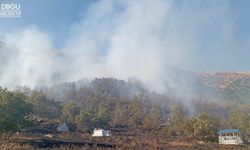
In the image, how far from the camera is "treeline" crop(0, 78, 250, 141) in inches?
1609

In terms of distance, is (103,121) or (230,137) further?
(103,121)

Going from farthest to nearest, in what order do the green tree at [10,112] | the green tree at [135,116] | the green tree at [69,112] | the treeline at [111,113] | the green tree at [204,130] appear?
the green tree at [135,116] < the green tree at [69,112] < the green tree at [204,130] < the treeline at [111,113] < the green tree at [10,112]

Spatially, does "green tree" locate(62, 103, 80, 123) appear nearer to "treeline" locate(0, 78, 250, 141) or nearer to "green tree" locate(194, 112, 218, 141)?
"treeline" locate(0, 78, 250, 141)

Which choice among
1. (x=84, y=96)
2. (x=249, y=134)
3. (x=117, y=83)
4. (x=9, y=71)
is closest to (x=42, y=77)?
(x=9, y=71)

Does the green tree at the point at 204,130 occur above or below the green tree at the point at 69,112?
below

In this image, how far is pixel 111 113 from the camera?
112812 millimetres

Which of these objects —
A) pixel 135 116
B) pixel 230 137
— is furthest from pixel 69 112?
pixel 230 137

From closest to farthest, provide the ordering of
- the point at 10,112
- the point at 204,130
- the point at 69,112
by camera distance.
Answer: the point at 10,112 → the point at 204,130 → the point at 69,112

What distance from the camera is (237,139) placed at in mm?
65500

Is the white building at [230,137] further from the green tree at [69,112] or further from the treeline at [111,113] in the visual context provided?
the green tree at [69,112]

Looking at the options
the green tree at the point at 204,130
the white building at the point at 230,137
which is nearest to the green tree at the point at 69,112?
the green tree at the point at 204,130

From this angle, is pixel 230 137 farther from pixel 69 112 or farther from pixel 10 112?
pixel 69 112

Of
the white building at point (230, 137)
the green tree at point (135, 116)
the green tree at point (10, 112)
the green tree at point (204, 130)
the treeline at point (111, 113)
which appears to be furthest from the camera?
the green tree at point (135, 116)

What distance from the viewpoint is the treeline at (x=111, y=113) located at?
1609 inches
